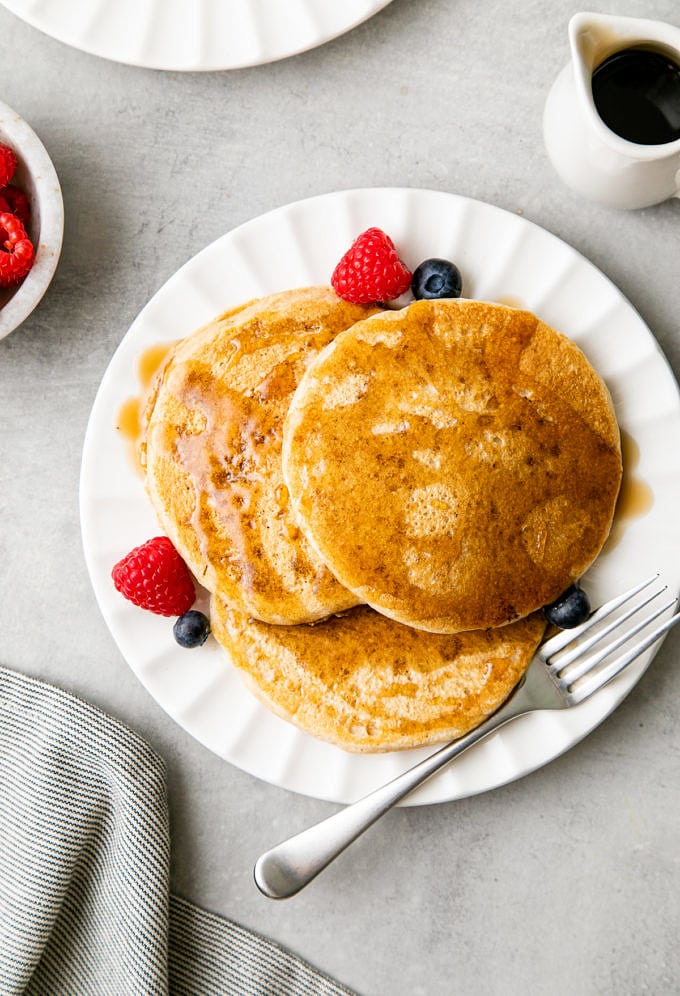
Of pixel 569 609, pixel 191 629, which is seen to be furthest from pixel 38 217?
pixel 569 609

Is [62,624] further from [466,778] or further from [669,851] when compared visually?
[669,851]

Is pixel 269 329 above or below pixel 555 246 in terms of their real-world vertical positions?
above

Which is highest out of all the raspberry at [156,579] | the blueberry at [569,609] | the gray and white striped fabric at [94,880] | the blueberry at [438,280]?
the blueberry at [438,280]

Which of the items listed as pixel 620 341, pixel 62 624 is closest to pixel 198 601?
pixel 62 624

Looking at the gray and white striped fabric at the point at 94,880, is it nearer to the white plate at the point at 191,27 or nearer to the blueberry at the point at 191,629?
the blueberry at the point at 191,629

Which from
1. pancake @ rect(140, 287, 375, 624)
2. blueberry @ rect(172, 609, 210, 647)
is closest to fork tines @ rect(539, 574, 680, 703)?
pancake @ rect(140, 287, 375, 624)

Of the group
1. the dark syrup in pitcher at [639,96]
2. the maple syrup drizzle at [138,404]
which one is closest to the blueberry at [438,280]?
the dark syrup in pitcher at [639,96]

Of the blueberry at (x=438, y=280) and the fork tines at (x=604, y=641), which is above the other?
the blueberry at (x=438, y=280)
